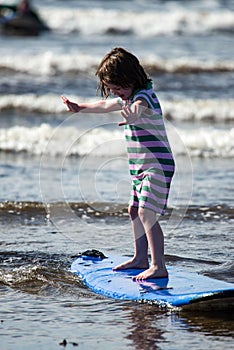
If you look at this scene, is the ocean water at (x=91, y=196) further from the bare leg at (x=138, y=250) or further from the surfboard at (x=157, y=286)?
the bare leg at (x=138, y=250)

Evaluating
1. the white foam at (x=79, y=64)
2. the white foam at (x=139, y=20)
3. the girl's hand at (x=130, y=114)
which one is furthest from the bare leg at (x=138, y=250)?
the white foam at (x=139, y=20)

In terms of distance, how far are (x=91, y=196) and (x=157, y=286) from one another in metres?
2.87

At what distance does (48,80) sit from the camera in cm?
1644

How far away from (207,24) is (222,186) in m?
17.9

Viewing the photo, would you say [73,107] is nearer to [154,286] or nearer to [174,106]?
[154,286]

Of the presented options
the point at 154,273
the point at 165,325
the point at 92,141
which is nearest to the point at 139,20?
the point at 92,141

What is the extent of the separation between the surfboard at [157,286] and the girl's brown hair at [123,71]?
1.11m

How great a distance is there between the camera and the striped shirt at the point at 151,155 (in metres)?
5.09

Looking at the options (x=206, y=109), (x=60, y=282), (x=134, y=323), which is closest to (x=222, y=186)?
(x=60, y=282)

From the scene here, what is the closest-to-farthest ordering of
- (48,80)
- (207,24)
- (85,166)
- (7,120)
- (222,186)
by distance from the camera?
(222,186) < (85,166) < (7,120) < (48,80) < (207,24)

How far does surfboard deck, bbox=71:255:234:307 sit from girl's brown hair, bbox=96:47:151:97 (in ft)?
3.64

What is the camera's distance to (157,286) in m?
5.06

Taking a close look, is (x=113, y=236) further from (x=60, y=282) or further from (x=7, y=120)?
(x=7, y=120)

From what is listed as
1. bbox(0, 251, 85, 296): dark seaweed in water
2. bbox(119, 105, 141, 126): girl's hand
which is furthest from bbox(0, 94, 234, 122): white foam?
bbox(119, 105, 141, 126): girl's hand
